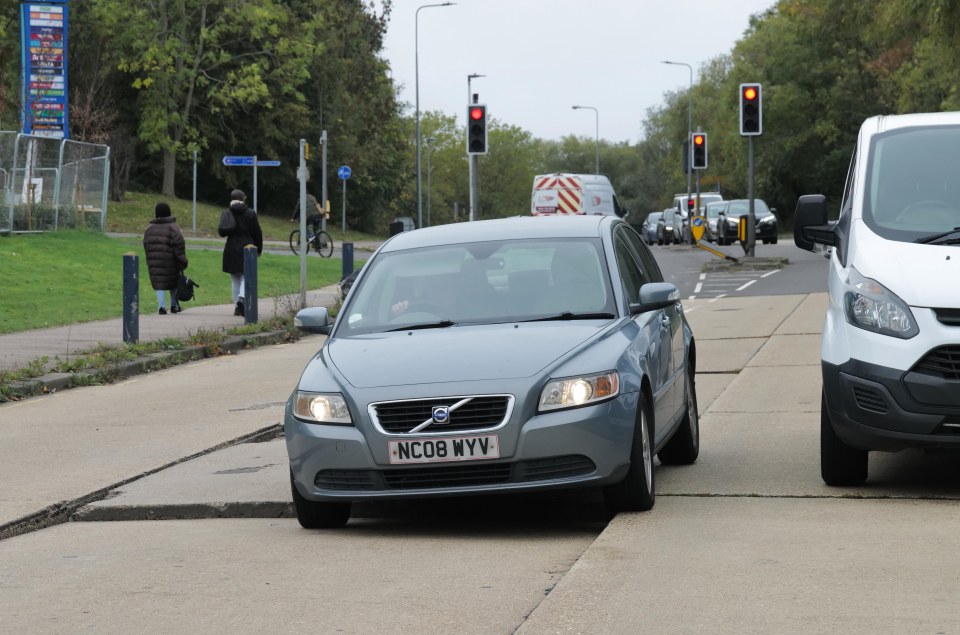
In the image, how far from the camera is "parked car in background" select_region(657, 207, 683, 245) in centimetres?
5704

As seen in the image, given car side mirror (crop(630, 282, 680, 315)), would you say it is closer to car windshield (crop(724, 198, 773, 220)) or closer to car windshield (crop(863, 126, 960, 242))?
car windshield (crop(863, 126, 960, 242))

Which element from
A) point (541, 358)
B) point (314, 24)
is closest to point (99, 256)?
point (541, 358)

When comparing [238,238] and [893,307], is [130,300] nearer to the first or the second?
[238,238]

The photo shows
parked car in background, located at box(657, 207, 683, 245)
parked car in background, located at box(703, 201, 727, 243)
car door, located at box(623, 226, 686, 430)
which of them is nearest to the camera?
car door, located at box(623, 226, 686, 430)

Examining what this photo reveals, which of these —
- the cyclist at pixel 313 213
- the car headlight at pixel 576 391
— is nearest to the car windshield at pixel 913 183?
the car headlight at pixel 576 391

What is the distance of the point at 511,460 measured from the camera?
684cm

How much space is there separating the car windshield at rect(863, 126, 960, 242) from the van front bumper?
83 centimetres

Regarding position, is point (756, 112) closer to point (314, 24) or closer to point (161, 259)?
point (161, 259)

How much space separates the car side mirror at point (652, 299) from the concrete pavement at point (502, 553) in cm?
94

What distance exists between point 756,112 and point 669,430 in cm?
2533

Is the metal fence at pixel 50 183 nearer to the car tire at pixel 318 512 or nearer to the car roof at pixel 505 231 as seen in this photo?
the car roof at pixel 505 231

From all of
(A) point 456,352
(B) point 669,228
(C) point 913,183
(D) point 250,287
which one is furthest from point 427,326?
(B) point 669,228

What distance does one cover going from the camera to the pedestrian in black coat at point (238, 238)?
23.2 metres

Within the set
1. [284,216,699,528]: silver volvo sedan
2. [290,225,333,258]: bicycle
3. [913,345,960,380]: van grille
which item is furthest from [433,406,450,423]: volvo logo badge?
[290,225,333,258]: bicycle
